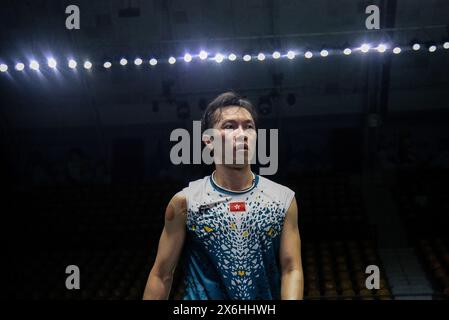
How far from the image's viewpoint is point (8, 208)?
1351 centimetres

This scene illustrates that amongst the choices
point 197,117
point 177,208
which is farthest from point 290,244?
point 197,117

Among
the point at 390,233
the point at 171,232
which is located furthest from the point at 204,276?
the point at 390,233

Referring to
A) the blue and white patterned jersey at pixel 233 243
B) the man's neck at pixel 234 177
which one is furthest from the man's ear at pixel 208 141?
the blue and white patterned jersey at pixel 233 243

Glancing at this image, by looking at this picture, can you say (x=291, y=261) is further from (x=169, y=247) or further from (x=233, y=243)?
(x=169, y=247)

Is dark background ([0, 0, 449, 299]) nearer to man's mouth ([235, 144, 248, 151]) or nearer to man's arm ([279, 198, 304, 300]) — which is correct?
man's arm ([279, 198, 304, 300])

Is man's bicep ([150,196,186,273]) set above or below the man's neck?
below

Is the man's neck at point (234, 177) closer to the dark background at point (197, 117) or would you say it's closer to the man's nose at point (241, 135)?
the man's nose at point (241, 135)

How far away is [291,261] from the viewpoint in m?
2.30

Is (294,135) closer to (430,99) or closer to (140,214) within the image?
(430,99)

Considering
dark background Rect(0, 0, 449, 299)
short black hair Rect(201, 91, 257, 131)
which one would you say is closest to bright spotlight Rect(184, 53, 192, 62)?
dark background Rect(0, 0, 449, 299)

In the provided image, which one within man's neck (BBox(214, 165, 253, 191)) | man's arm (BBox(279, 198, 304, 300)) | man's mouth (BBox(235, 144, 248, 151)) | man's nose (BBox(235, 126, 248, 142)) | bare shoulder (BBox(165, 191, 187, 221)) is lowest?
man's arm (BBox(279, 198, 304, 300))

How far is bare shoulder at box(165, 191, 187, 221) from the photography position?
2354 millimetres
